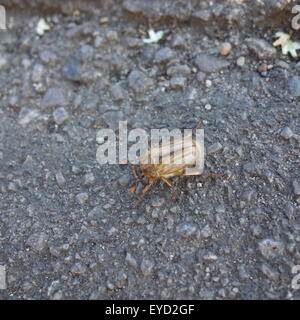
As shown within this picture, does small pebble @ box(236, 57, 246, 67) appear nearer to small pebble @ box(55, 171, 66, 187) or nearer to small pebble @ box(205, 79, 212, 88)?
small pebble @ box(205, 79, 212, 88)

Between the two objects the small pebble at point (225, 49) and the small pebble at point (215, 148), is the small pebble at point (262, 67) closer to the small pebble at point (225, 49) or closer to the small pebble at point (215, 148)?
the small pebble at point (225, 49)

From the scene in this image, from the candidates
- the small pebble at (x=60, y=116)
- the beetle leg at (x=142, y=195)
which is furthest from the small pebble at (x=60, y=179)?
the beetle leg at (x=142, y=195)

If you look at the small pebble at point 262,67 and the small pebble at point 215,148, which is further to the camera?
the small pebble at point 262,67

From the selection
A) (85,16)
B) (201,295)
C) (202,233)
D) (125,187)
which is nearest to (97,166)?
(125,187)

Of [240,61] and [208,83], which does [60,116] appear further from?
[240,61]

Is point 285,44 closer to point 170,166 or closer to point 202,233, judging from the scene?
Answer: point 170,166

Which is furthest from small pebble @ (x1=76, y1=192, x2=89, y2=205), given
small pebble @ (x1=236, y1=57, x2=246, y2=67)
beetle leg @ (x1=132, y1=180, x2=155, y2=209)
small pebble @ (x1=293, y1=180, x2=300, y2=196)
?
small pebble @ (x1=236, y1=57, x2=246, y2=67)
